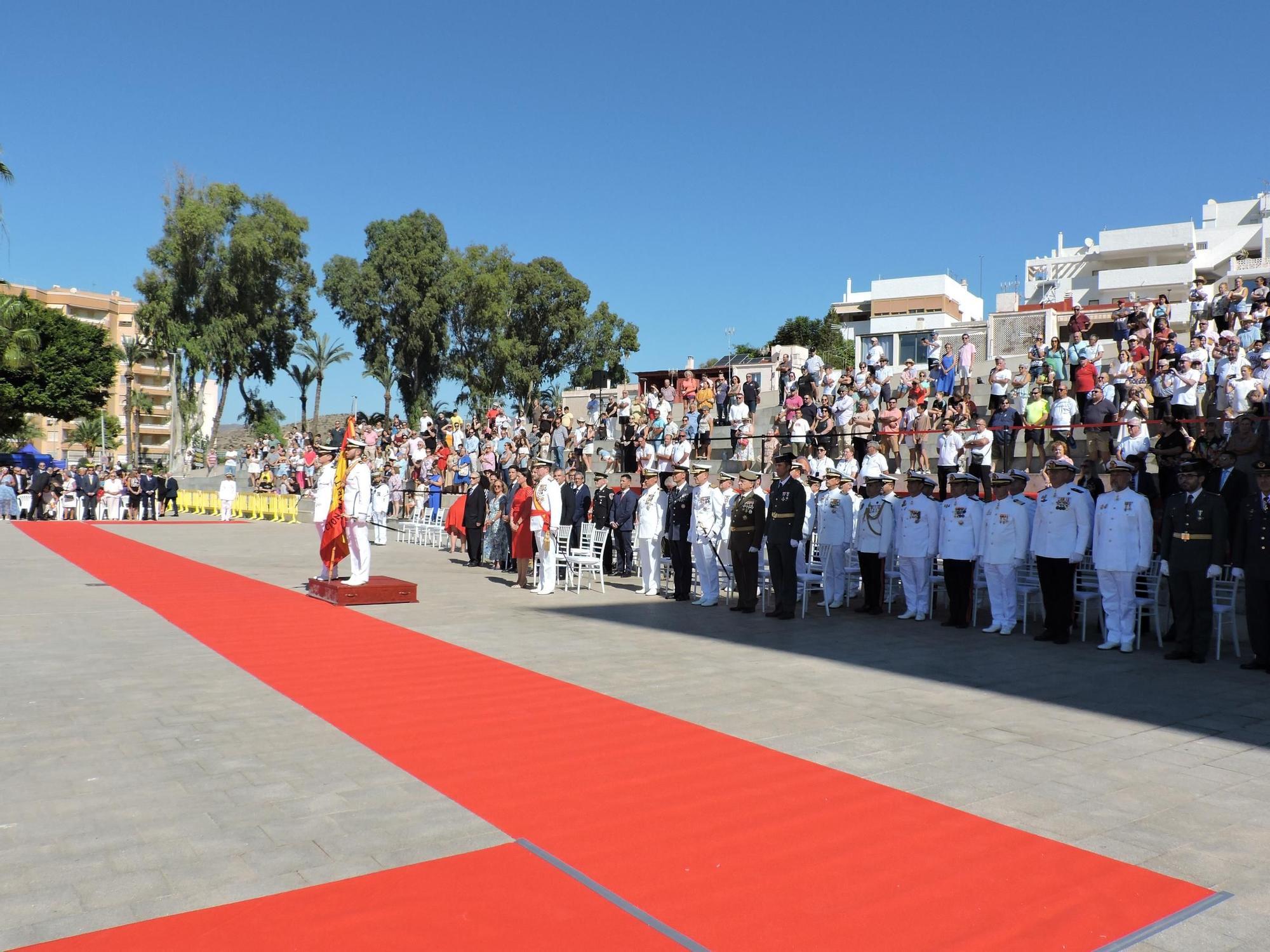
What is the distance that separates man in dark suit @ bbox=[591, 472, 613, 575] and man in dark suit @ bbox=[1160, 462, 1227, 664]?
9.32 meters

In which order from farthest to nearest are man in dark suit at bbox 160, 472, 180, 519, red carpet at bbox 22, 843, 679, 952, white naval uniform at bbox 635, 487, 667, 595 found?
man in dark suit at bbox 160, 472, 180, 519
white naval uniform at bbox 635, 487, 667, 595
red carpet at bbox 22, 843, 679, 952

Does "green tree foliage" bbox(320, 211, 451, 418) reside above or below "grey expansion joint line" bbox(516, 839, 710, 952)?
above

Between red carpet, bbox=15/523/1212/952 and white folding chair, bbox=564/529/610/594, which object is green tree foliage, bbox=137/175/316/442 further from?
red carpet, bbox=15/523/1212/952

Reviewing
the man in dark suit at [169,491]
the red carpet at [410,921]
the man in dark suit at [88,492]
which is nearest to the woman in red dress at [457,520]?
the red carpet at [410,921]

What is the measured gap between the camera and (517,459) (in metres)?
22.9

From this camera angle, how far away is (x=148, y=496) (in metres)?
32.1

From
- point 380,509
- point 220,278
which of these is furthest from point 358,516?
point 220,278

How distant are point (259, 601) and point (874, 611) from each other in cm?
788

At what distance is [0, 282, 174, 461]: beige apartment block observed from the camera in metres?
89.4

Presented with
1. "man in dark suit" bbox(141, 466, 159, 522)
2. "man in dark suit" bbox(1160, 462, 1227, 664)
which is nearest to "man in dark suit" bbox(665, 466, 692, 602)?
"man in dark suit" bbox(1160, 462, 1227, 664)

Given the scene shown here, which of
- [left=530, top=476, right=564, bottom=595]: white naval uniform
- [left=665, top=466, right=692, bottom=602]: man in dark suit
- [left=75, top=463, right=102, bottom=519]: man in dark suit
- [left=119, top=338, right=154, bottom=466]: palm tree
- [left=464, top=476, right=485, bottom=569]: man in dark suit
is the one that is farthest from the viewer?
[left=119, top=338, right=154, bottom=466]: palm tree

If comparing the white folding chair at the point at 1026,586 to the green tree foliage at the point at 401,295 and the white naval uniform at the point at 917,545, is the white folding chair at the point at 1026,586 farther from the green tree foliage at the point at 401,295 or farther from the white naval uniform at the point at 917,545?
the green tree foliage at the point at 401,295

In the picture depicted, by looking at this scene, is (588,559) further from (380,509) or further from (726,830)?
(380,509)

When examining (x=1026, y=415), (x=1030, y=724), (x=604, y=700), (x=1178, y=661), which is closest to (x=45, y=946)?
(x=604, y=700)
